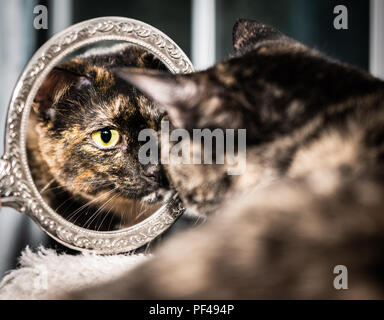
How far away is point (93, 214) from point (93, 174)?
73 millimetres

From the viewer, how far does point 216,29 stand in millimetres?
894

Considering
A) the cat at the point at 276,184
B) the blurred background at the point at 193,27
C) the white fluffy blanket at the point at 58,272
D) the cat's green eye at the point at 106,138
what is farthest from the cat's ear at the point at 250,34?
the white fluffy blanket at the point at 58,272

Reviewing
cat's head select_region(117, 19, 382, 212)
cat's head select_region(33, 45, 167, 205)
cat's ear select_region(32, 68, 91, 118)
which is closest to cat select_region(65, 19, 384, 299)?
cat's head select_region(117, 19, 382, 212)

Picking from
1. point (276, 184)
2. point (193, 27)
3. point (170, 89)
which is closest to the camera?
point (276, 184)

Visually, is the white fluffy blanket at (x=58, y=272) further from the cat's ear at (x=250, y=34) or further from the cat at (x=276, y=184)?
the cat's ear at (x=250, y=34)

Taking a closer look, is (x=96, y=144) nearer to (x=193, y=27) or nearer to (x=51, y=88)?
(x=51, y=88)

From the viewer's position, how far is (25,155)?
554 millimetres

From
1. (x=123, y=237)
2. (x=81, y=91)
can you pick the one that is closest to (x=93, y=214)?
(x=123, y=237)

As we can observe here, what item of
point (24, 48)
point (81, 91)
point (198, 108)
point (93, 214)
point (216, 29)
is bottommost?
point (93, 214)

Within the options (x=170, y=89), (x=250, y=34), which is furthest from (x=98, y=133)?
(x=250, y=34)

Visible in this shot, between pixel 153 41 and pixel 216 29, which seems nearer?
pixel 153 41

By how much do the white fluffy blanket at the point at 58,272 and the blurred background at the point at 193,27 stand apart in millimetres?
43

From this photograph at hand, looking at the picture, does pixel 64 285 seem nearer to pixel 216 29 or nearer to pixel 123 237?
pixel 123 237

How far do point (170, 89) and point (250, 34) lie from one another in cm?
28
